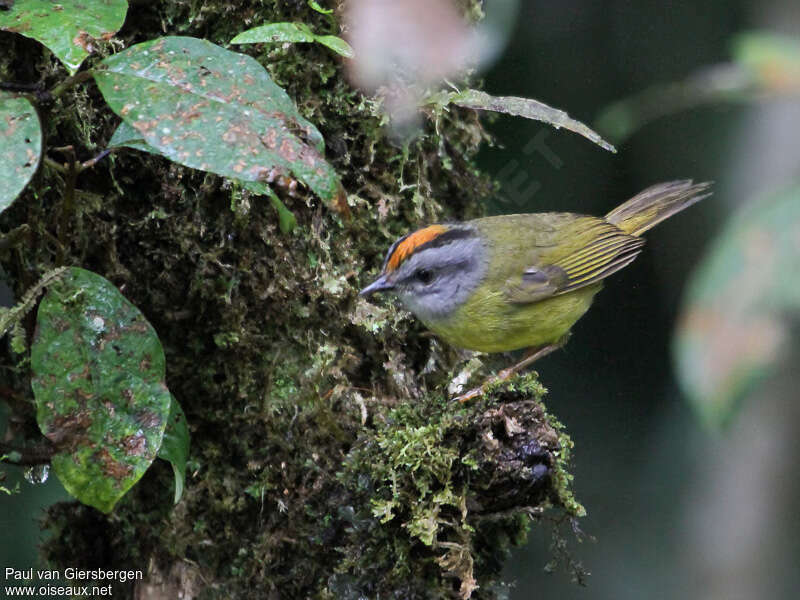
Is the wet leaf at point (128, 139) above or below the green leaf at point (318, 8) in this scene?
below

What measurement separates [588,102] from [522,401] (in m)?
3.55

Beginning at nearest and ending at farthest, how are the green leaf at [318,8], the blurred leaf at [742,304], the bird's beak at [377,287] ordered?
the blurred leaf at [742,304] → the green leaf at [318,8] → the bird's beak at [377,287]

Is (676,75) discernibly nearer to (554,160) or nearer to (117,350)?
(554,160)

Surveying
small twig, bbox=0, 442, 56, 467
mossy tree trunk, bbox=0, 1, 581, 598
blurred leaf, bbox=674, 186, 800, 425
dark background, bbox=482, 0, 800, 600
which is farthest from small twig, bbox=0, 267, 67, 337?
dark background, bbox=482, 0, 800, 600

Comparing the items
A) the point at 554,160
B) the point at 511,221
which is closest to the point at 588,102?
the point at 554,160

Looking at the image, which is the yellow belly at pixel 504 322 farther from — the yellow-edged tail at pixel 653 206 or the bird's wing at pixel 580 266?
the yellow-edged tail at pixel 653 206

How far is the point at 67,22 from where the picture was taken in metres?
2.17

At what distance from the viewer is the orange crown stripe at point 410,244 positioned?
9.73 ft

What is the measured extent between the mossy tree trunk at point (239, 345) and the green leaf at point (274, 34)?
0.22 metres

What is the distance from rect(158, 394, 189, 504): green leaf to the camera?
2.44 meters

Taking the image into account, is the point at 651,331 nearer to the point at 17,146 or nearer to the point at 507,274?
the point at 507,274

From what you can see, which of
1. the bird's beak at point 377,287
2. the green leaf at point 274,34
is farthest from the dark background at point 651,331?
the green leaf at point 274,34

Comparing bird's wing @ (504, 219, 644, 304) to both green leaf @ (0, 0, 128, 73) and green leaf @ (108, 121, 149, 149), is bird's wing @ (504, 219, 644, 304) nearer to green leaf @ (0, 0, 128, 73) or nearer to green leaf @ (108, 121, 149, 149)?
green leaf @ (108, 121, 149, 149)

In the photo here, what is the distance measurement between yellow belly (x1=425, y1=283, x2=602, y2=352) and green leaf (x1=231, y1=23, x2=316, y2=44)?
1049 mm
